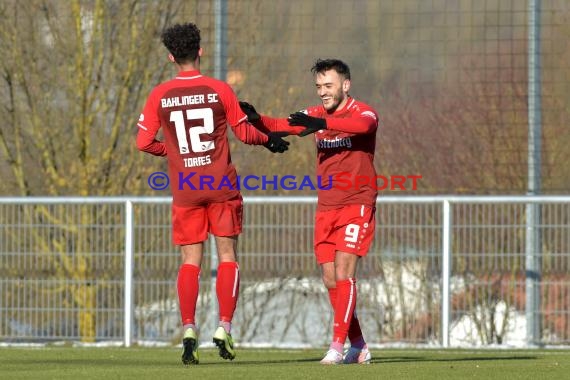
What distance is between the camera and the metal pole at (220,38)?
45.9ft

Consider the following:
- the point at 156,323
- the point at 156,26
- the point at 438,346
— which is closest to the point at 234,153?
the point at 156,26

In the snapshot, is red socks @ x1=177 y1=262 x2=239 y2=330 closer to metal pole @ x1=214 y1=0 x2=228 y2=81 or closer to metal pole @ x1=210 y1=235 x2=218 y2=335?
metal pole @ x1=210 y1=235 x2=218 y2=335

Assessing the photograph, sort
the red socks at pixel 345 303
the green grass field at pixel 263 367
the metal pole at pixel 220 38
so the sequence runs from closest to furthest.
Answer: the green grass field at pixel 263 367
the red socks at pixel 345 303
the metal pole at pixel 220 38

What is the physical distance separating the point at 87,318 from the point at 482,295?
11.2ft

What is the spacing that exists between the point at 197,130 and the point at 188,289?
0.94m

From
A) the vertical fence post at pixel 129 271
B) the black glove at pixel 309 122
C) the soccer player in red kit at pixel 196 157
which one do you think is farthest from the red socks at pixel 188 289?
the vertical fence post at pixel 129 271

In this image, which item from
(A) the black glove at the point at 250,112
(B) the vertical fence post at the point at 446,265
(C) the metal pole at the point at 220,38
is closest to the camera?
(A) the black glove at the point at 250,112

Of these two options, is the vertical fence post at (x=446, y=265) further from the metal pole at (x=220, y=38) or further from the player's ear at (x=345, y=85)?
the player's ear at (x=345, y=85)

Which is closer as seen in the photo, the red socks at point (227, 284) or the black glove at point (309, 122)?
the black glove at point (309, 122)

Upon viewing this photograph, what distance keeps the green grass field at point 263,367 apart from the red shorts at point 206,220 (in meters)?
0.75

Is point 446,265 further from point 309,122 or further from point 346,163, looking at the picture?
point 309,122

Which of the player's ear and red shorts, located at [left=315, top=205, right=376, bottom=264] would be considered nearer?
red shorts, located at [left=315, top=205, right=376, bottom=264]

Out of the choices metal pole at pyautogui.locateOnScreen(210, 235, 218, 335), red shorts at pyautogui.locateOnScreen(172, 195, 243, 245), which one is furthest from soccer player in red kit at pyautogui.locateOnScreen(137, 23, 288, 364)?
metal pole at pyautogui.locateOnScreen(210, 235, 218, 335)

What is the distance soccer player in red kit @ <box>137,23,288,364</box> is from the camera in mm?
8469
